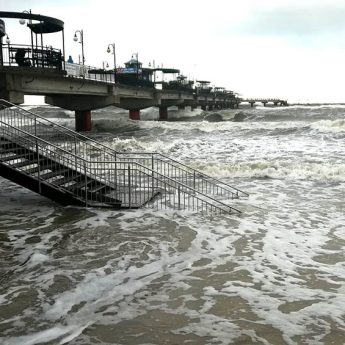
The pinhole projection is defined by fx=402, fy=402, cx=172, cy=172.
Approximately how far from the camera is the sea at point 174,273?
525cm

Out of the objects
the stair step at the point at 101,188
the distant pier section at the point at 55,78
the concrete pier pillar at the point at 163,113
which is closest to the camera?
the stair step at the point at 101,188

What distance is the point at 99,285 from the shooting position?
657cm

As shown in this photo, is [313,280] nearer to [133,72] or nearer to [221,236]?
[221,236]

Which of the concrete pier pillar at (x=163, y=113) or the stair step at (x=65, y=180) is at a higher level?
the concrete pier pillar at (x=163, y=113)

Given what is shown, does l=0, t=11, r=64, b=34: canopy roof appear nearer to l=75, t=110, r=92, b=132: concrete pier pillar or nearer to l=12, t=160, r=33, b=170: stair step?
l=12, t=160, r=33, b=170: stair step

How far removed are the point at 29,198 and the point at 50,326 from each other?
8539 millimetres

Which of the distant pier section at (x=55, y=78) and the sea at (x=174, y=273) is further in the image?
the distant pier section at (x=55, y=78)

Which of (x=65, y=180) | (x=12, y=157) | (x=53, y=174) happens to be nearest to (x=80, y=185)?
(x=65, y=180)

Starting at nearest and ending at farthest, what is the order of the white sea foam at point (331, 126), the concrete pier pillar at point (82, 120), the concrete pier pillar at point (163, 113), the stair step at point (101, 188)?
1. the stair step at point (101, 188)
2. the white sea foam at point (331, 126)
3. the concrete pier pillar at point (82, 120)
4. the concrete pier pillar at point (163, 113)

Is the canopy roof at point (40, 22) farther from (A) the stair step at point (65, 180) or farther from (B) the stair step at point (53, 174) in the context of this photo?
(A) the stair step at point (65, 180)

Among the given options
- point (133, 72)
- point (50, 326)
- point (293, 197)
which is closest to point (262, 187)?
point (293, 197)

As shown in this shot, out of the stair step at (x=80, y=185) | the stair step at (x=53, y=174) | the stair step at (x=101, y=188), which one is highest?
the stair step at (x=53, y=174)

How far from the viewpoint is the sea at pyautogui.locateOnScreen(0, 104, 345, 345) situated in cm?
525

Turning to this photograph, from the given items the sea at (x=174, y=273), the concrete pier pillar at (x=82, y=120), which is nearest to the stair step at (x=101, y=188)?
the sea at (x=174, y=273)
